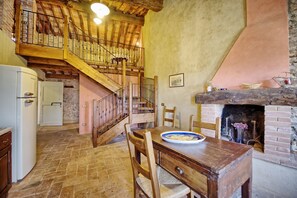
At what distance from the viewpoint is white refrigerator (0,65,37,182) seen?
6.53ft

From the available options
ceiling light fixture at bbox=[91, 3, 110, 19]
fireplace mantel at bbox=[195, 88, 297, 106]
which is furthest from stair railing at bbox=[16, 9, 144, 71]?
fireplace mantel at bbox=[195, 88, 297, 106]

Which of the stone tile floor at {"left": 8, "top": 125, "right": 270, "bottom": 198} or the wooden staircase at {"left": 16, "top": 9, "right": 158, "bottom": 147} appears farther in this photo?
the wooden staircase at {"left": 16, "top": 9, "right": 158, "bottom": 147}

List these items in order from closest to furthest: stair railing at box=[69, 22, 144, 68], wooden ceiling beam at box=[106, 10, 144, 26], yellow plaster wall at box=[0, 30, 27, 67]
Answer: yellow plaster wall at box=[0, 30, 27, 67] → wooden ceiling beam at box=[106, 10, 144, 26] → stair railing at box=[69, 22, 144, 68]

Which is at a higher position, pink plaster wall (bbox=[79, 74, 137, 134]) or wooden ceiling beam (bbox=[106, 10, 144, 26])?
wooden ceiling beam (bbox=[106, 10, 144, 26])

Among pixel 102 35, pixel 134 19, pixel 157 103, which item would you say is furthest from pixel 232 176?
pixel 102 35

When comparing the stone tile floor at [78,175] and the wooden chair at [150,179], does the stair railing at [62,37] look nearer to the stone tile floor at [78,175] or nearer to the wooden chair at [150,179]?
the stone tile floor at [78,175]

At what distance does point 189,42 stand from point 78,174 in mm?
3727

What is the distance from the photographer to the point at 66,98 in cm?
739

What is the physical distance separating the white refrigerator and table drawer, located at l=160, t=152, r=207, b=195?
2.22 m

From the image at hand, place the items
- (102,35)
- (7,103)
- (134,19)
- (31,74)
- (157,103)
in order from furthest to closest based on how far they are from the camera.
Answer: (102,35) < (134,19) < (157,103) < (31,74) < (7,103)

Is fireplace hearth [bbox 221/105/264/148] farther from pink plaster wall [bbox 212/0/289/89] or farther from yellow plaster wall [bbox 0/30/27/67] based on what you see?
yellow plaster wall [bbox 0/30/27/67]

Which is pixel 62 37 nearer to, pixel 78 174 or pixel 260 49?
pixel 78 174

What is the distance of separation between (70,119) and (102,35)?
478cm

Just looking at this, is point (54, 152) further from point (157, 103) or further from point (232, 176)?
point (232, 176)
